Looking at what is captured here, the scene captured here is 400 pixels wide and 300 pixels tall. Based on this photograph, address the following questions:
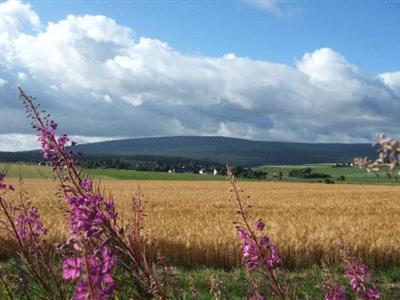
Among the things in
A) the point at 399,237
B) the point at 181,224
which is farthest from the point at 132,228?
the point at 181,224

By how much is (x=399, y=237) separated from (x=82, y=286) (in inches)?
634

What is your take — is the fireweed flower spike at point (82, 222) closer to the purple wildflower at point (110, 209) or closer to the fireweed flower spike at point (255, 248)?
the purple wildflower at point (110, 209)

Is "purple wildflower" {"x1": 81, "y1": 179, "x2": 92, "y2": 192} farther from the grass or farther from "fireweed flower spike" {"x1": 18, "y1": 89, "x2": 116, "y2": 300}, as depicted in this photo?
the grass

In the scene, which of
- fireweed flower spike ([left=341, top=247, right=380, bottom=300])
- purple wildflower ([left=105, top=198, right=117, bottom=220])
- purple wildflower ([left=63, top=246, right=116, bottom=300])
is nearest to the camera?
purple wildflower ([left=63, top=246, right=116, bottom=300])

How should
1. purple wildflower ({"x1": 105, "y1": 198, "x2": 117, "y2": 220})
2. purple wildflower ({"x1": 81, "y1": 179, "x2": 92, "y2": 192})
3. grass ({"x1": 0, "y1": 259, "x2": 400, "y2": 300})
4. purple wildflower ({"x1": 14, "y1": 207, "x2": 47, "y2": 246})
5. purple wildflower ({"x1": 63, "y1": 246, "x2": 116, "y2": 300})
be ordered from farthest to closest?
grass ({"x1": 0, "y1": 259, "x2": 400, "y2": 300}), purple wildflower ({"x1": 14, "y1": 207, "x2": 47, "y2": 246}), purple wildflower ({"x1": 81, "y1": 179, "x2": 92, "y2": 192}), purple wildflower ({"x1": 105, "y1": 198, "x2": 117, "y2": 220}), purple wildflower ({"x1": 63, "y1": 246, "x2": 116, "y2": 300})

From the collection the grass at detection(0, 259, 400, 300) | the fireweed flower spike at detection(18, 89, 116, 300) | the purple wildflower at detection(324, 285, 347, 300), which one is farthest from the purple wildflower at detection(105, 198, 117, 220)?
the grass at detection(0, 259, 400, 300)

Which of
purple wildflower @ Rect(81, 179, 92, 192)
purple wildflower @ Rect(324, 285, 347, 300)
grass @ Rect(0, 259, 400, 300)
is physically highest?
purple wildflower @ Rect(81, 179, 92, 192)

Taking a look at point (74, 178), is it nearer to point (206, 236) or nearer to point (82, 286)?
point (82, 286)

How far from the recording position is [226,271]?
14.2 meters

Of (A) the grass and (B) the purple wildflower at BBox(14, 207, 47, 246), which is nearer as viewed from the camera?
(B) the purple wildflower at BBox(14, 207, 47, 246)

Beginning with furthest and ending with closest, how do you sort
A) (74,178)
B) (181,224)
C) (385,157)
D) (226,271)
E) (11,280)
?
(181,224) < (226,271) < (11,280) < (74,178) < (385,157)

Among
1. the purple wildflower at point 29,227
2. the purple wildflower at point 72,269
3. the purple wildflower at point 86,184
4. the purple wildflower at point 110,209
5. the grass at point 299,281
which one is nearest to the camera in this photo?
the purple wildflower at point 72,269

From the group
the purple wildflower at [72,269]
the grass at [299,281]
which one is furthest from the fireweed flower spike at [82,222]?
the grass at [299,281]

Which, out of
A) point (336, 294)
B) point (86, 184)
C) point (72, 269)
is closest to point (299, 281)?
point (336, 294)
